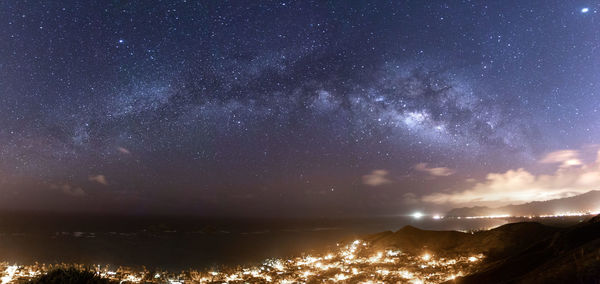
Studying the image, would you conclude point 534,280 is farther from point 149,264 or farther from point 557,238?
point 149,264

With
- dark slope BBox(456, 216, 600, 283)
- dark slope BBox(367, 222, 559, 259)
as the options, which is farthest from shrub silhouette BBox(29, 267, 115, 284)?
dark slope BBox(367, 222, 559, 259)

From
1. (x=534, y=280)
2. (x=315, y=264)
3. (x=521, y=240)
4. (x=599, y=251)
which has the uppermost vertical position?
(x=599, y=251)

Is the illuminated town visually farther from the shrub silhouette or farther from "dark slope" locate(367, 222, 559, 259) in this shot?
the shrub silhouette

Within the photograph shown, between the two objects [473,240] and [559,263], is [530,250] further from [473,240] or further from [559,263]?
[473,240]

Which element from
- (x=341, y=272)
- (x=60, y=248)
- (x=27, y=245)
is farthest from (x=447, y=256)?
(x=27, y=245)

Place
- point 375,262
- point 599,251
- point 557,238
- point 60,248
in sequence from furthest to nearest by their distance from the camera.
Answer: point 60,248 → point 375,262 → point 557,238 → point 599,251

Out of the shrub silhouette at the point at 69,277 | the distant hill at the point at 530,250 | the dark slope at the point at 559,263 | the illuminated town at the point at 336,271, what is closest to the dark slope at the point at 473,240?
the distant hill at the point at 530,250

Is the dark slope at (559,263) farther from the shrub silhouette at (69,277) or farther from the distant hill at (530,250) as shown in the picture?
the shrub silhouette at (69,277)
